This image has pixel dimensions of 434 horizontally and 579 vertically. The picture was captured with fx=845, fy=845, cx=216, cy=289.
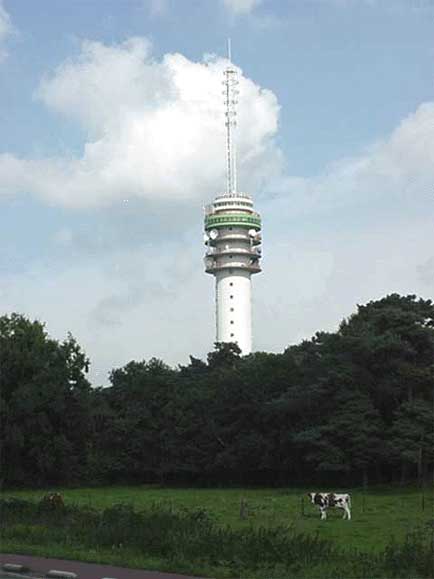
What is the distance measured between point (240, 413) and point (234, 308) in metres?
36.6

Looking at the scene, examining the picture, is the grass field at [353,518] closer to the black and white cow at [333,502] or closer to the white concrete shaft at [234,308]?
the black and white cow at [333,502]

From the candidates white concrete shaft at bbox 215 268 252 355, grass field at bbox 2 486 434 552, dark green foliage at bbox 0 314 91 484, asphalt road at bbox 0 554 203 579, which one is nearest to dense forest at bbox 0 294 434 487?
dark green foliage at bbox 0 314 91 484

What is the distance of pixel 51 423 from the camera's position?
51500 mm

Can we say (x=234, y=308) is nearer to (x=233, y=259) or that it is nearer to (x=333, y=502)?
(x=233, y=259)

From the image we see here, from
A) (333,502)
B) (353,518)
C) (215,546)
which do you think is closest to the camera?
(215,546)

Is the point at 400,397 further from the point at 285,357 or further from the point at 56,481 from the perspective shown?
the point at 56,481

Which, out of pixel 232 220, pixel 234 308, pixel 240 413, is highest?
pixel 232 220

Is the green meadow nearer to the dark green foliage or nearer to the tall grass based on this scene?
the tall grass

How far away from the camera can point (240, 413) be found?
174 ft

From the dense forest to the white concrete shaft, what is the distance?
87.6ft

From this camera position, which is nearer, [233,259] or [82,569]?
[82,569]

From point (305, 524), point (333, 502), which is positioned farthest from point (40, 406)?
point (305, 524)

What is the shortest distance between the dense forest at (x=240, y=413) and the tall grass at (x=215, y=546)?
25363mm

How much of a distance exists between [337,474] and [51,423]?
17439 mm
